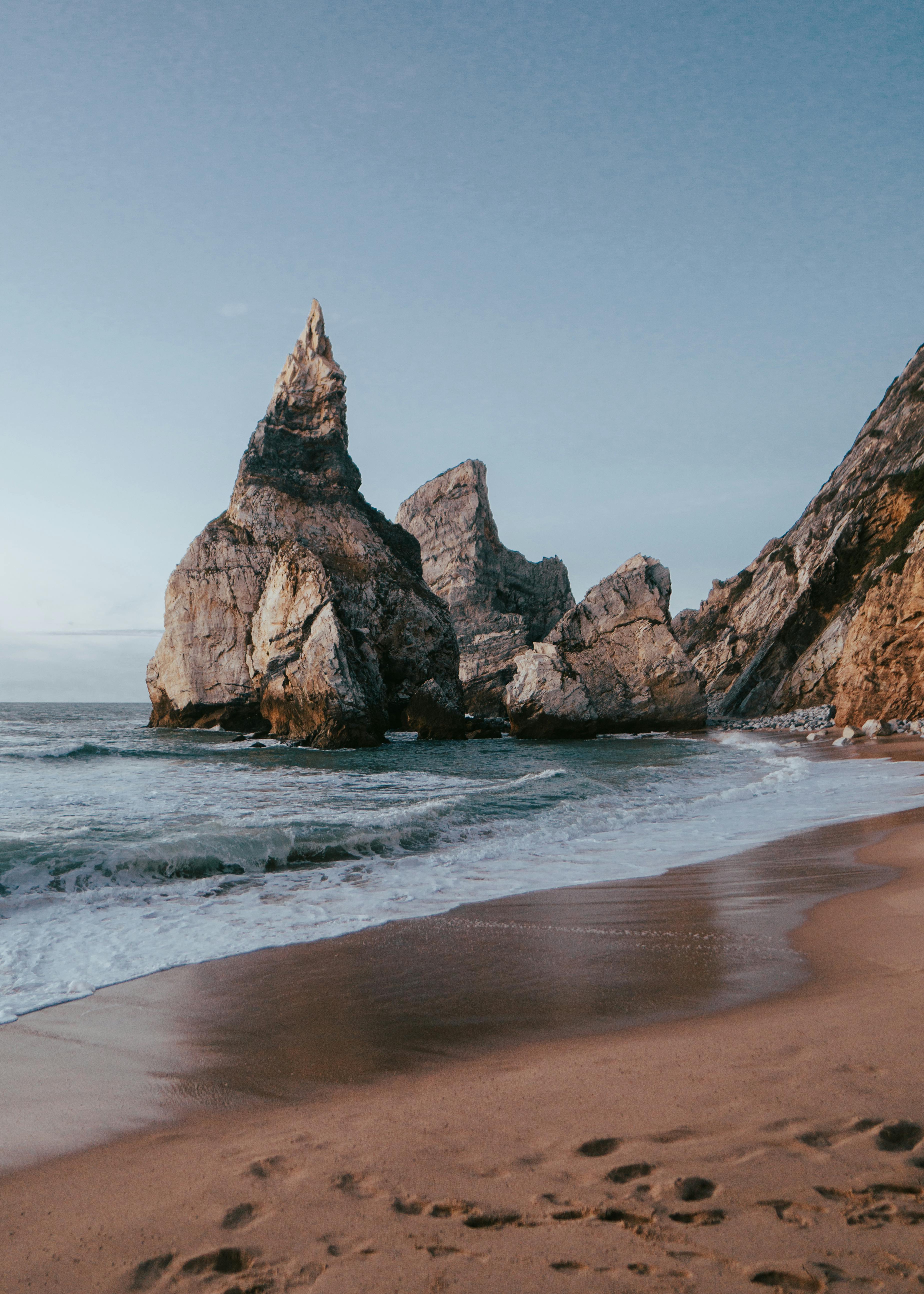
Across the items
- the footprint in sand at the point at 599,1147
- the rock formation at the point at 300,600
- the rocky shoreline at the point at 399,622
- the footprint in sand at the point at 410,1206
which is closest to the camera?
the footprint in sand at the point at 410,1206

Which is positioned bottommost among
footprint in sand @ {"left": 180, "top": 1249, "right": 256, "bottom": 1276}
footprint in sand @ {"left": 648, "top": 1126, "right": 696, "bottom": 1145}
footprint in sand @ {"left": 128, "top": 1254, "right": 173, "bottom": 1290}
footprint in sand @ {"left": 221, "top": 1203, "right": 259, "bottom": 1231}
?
footprint in sand @ {"left": 221, "top": 1203, "right": 259, "bottom": 1231}

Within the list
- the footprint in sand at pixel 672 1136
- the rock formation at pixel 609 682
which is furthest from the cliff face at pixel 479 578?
the footprint in sand at pixel 672 1136

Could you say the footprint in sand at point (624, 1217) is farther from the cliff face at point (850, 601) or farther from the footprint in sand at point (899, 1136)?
the cliff face at point (850, 601)

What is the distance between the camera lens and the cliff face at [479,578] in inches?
2180

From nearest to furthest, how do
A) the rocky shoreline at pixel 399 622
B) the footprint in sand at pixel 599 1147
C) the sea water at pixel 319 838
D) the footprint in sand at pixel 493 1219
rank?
the footprint in sand at pixel 493 1219
the footprint in sand at pixel 599 1147
the sea water at pixel 319 838
the rocky shoreline at pixel 399 622

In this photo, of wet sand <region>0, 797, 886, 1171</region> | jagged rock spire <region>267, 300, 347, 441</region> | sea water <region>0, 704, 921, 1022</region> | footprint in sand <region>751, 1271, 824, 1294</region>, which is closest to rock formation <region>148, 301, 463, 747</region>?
jagged rock spire <region>267, 300, 347, 441</region>

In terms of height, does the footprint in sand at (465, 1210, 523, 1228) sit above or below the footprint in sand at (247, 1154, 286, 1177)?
above

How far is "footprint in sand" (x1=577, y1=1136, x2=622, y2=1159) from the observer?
2.37 metres

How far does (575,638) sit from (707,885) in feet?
102

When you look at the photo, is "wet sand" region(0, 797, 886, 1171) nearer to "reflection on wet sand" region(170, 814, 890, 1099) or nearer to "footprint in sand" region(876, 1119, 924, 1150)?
"reflection on wet sand" region(170, 814, 890, 1099)

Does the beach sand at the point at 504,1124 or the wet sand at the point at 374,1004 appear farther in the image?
the wet sand at the point at 374,1004

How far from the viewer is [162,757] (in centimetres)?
2391

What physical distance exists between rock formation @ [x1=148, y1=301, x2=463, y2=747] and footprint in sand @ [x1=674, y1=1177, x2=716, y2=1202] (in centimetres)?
2824

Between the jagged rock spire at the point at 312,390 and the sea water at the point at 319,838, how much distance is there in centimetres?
2569
